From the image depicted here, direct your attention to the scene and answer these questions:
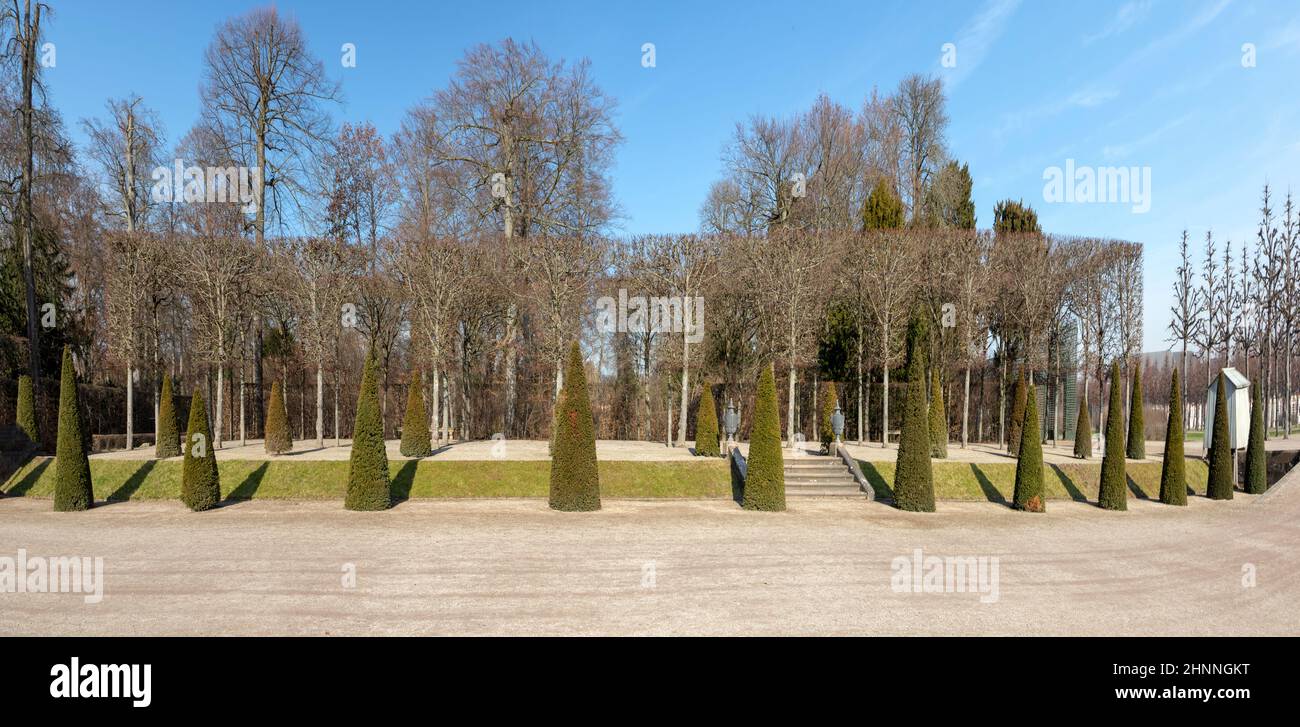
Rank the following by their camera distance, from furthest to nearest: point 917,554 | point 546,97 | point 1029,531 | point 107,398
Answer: point 546,97
point 107,398
point 1029,531
point 917,554

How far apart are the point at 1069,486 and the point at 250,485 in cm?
2224

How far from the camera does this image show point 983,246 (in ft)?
85.1

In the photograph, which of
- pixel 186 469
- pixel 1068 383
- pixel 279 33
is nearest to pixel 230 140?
pixel 279 33

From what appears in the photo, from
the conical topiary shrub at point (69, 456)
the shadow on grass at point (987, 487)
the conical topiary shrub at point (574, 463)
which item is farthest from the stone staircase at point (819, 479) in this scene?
the conical topiary shrub at point (69, 456)

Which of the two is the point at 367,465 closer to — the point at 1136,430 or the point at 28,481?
the point at 28,481

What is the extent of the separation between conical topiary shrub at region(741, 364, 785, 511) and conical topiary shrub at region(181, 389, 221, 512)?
41.0 feet

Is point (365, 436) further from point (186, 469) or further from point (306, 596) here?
point (306, 596)

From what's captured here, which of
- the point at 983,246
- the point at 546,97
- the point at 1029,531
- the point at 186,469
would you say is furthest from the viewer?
the point at 546,97

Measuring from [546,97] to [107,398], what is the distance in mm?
20914

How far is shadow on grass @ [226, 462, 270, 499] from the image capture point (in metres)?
16.0

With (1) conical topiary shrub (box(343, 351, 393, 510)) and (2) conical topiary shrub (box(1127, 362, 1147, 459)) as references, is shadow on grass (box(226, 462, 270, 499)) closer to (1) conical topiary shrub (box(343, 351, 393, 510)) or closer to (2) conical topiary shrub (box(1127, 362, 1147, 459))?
(1) conical topiary shrub (box(343, 351, 393, 510))

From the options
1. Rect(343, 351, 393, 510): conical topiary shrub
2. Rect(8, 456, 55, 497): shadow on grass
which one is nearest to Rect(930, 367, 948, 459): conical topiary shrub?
Rect(343, 351, 393, 510): conical topiary shrub

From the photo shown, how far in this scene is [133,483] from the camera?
1636 centimetres

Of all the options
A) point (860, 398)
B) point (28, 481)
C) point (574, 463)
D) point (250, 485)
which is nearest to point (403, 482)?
point (250, 485)
